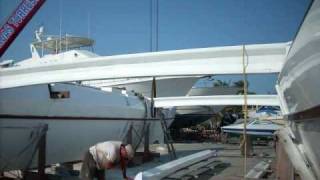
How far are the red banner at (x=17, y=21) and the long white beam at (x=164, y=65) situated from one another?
1.50 m

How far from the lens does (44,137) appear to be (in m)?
7.77

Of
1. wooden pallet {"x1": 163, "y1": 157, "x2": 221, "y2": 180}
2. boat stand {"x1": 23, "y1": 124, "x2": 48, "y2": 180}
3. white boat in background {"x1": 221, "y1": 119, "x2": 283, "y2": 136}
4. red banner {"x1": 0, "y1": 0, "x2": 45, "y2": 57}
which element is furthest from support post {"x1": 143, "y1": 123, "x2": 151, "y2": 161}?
red banner {"x1": 0, "y1": 0, "x2": 45, "y2": 57}

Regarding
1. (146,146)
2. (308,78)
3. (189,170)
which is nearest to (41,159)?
(189,170)

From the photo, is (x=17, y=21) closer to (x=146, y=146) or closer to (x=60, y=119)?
(x=60, y=119)

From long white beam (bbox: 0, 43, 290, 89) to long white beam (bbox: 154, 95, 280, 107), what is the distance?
13.8 ft

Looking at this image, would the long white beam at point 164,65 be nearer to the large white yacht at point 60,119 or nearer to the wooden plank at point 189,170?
the large white yacht at point 60,119

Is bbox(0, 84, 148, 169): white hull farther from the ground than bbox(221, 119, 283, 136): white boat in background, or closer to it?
farther from the ground

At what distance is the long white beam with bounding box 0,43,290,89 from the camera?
4754 millimetres

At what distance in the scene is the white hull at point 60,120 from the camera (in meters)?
7.48

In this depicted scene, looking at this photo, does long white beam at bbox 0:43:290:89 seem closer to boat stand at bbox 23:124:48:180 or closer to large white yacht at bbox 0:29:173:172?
large white yacht at bbox 0:29:173:172

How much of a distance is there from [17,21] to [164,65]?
12.6ft

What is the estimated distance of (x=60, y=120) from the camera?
8.59 m

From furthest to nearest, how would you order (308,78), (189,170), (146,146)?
(146,146) < (189,170) < (308,78)

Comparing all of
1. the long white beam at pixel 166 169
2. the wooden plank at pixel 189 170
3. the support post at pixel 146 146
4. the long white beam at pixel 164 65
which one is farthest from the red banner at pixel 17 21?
the support post at pixel 146 146
